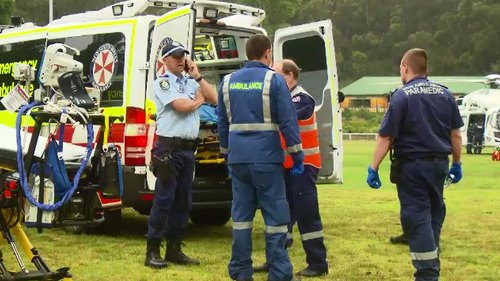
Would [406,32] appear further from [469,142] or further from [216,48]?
[216,48]

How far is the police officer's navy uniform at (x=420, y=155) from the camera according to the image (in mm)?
5648

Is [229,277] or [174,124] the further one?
[174,124]

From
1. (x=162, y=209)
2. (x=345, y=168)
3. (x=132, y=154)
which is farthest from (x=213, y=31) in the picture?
(x=345, y=168)

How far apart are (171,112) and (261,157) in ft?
4.53

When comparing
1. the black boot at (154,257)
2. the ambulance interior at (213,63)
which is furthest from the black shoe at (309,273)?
the ambulance interior at (213,63)

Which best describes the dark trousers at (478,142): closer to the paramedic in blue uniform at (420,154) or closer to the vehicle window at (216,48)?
the vehicle window at (216,48)

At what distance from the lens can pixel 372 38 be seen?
8900cm

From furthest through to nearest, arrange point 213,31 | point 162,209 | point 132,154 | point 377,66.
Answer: point 377,66
point 213,31
point 132,154
point 162,209

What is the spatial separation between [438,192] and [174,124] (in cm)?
234

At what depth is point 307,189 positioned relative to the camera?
661 centimetres

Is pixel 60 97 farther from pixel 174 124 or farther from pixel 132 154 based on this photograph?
pixel 132 154

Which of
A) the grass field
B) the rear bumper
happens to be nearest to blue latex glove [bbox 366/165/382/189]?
the grass field

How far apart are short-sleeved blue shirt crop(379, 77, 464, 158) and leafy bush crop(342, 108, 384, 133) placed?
4369 centimetres

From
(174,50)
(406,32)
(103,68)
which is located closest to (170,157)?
(174,50)
